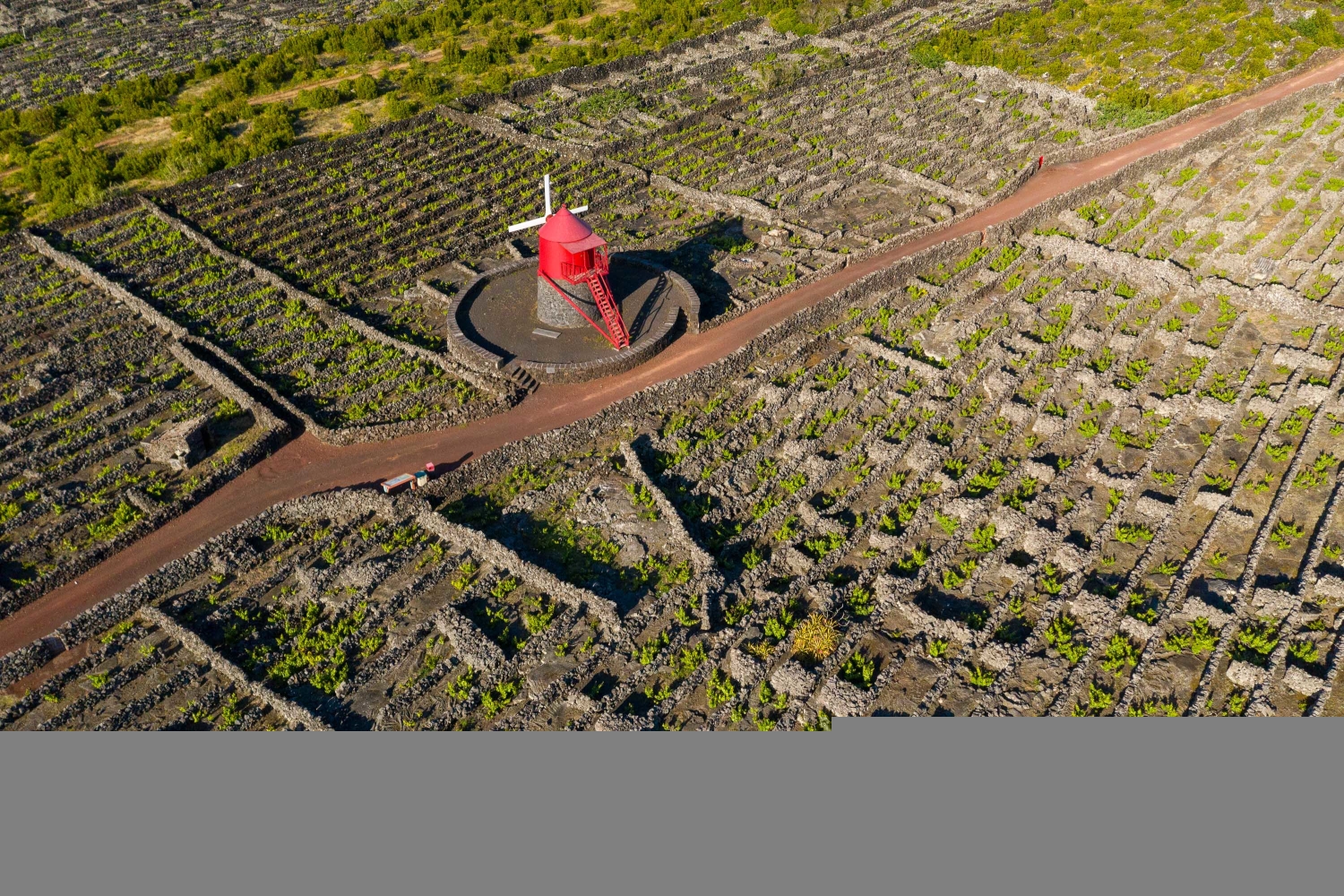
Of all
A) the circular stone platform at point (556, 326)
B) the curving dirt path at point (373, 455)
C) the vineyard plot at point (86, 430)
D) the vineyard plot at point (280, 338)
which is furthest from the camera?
the circular stone platform at point (556, 326)

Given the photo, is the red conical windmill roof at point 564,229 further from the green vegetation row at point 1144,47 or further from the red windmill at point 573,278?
the green vegetation row at point 1144,47

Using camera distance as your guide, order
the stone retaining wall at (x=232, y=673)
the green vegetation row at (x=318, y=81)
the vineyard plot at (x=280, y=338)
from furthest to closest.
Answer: the green vegetation row at (x=318, y=81) → the vineyard plot at (x=280, y=338) → the stone retaining wall at (x=232, y=673)

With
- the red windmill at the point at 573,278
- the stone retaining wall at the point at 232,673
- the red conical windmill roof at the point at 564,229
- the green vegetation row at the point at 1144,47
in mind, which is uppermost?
the green vegetation row at the point at 1144,47

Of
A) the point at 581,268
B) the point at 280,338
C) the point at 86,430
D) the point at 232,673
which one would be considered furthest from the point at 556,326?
the point at 232,673

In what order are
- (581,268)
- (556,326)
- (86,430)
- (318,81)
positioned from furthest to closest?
(318,81) < (556,326) < (581,268) < (86,430)

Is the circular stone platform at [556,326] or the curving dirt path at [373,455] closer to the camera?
the curving dirt path at [373,455]

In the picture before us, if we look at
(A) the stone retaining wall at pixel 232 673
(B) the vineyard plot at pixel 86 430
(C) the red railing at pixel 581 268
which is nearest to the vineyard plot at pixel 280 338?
(B) the vineyard plot at pixel 86 430

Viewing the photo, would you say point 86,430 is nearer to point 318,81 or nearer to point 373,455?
point 373,455

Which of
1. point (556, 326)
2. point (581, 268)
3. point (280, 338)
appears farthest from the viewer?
point (556, 326)

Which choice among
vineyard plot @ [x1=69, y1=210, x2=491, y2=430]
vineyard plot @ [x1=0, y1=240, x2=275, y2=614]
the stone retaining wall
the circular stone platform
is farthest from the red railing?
the stone retaining wall
